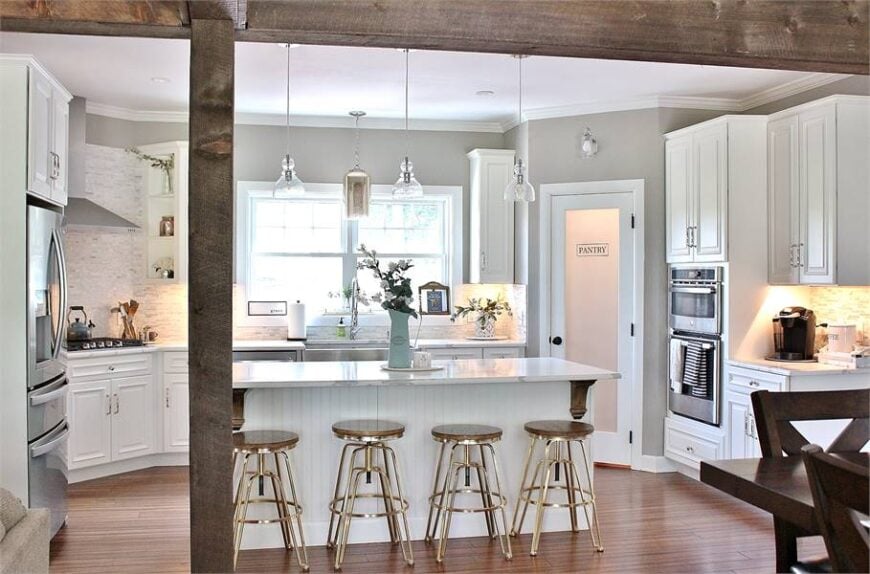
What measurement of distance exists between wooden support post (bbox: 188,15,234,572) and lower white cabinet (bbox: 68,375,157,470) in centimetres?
320

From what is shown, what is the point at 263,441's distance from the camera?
396 centimetres

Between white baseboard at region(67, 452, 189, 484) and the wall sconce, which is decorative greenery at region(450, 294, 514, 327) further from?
white baseboard at region(67, 452, 189, 484)

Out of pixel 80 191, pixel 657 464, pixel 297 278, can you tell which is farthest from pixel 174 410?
pixel 657 464

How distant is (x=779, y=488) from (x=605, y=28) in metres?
1.67

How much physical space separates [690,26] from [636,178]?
3.14 meters

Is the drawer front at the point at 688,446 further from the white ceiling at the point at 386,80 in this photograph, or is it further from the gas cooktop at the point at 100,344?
the gas cooktop at the point at 100,344

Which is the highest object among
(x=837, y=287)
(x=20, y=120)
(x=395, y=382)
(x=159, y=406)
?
(x=20, y=120)

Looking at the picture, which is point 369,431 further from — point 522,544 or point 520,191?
point 520,191

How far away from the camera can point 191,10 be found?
2.77 metres

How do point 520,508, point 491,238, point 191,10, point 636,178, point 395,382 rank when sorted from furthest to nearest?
point 491,238
point 636,178
point 520,508
point 395,382
point 191,10

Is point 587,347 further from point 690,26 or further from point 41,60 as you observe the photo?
point 41,60

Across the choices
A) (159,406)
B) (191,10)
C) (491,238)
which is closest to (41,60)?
(159,406)

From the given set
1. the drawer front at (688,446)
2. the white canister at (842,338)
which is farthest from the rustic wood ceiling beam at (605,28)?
the drawer front at (688,446)

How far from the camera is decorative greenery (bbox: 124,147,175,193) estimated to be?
21.4 ft
